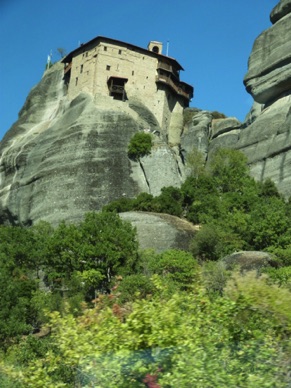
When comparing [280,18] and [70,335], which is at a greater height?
[280,18]

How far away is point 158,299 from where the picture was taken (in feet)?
39.4

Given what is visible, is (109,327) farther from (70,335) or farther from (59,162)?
(59,162)

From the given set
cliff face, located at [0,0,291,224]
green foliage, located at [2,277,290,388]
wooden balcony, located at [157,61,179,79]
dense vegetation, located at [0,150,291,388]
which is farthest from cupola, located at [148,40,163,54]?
green foliage, located at [2,277,290,388]

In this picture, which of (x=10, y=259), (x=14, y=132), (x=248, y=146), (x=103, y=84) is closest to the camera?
(x=10, y=259)

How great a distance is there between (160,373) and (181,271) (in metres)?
26.0

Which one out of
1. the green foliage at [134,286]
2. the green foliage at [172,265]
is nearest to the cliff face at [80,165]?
the green foliage at [172,265]

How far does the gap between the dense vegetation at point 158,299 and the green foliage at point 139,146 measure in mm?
4555

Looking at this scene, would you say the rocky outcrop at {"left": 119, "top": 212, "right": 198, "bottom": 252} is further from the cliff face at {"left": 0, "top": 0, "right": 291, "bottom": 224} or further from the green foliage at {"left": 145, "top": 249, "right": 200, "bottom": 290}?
the cliff face at {"left": 0, "top": 0, "right": 291, "bottom": 224}

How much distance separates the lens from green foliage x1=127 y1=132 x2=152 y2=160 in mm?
57812

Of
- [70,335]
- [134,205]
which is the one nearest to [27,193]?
[134,205]

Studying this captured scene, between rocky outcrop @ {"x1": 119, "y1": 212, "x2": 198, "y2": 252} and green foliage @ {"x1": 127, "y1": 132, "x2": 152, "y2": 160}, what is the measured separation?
11.4m

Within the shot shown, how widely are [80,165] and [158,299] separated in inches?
1791

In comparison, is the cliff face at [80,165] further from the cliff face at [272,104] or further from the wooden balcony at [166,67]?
the cliff face at [272,104]

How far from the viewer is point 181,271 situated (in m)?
35.3
